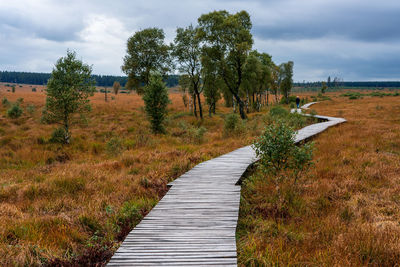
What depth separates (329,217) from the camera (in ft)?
17.8

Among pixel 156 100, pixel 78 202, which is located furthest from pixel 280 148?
pixel 156 100

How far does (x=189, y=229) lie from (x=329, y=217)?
11.0ft

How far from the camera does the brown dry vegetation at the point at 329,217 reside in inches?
156

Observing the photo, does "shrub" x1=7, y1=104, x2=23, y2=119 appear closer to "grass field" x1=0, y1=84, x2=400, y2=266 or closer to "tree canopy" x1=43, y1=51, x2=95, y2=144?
"tree canopy" x1=43, y1=51, x2=95, y2=144

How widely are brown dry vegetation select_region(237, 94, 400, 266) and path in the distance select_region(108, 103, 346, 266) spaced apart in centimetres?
40

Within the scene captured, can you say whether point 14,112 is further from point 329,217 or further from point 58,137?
point 329,217

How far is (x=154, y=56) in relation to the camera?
3344 cm

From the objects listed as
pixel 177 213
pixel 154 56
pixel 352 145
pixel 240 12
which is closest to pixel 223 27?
pixel 240 12

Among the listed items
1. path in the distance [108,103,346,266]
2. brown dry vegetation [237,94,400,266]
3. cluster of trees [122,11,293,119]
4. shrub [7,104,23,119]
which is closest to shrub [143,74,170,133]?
cluster of trees [122,11,293,119]

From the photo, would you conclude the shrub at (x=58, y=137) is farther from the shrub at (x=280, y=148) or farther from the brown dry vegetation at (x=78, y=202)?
the shrub at (x=280, y=148)

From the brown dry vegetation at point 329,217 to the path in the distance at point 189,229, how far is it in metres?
0.40

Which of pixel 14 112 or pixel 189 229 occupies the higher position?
pixel 14 112

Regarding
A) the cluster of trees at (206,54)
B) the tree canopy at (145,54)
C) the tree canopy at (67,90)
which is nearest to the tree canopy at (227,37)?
the cluster of trees at (206,54)

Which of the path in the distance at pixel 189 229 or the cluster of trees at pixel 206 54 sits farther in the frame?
the cluster of trees at pixel 206 54
